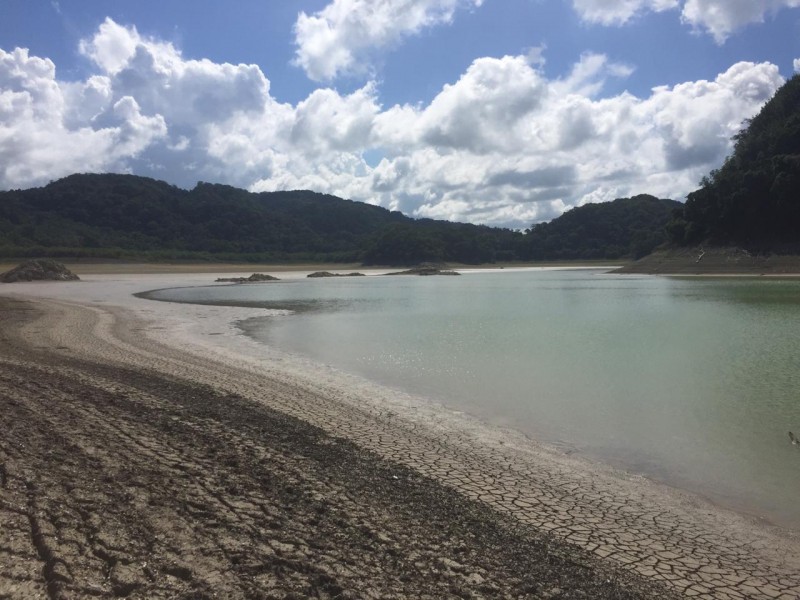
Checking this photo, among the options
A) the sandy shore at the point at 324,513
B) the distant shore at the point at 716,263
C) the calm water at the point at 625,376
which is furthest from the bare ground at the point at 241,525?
the distant shore at the point at 716,263

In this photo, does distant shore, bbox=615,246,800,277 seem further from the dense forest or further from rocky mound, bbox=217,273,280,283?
rocky mound, bbox=217,273,280,283

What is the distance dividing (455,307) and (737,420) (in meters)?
22.8

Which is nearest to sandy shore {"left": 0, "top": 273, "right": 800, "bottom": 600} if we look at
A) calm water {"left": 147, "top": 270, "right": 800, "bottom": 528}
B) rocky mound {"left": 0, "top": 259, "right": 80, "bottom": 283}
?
calm water {"left": 147, "top": 270, "right": 800, "bottom": 528}

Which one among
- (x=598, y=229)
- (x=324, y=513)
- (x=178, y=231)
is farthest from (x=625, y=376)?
(x=598, y=229)

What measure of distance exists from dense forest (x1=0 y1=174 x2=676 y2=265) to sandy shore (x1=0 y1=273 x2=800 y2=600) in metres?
96.5

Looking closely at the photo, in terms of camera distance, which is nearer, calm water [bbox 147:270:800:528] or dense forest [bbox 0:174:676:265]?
calm water [bbox 147:270:800:528]

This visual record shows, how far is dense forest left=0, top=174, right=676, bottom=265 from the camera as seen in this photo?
112 metres

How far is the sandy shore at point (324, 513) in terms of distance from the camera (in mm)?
3754

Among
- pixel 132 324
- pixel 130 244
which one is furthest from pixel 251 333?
pixel 130 244

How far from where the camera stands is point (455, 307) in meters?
31.7

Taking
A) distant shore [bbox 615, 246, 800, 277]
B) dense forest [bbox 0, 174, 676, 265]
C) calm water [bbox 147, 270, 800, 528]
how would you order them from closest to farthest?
calm water [bbox 147, 270, 800, 528] → distant shore [bbox 615, 246, 800, 277] → dense forest [bbox 0, 174, 676, 265]

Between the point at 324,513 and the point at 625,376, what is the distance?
981 cm

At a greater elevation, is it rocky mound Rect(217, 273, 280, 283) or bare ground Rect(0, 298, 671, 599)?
rocky mound Rect(217, 273, 280, 283)

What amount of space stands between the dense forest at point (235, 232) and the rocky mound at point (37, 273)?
34540mm
